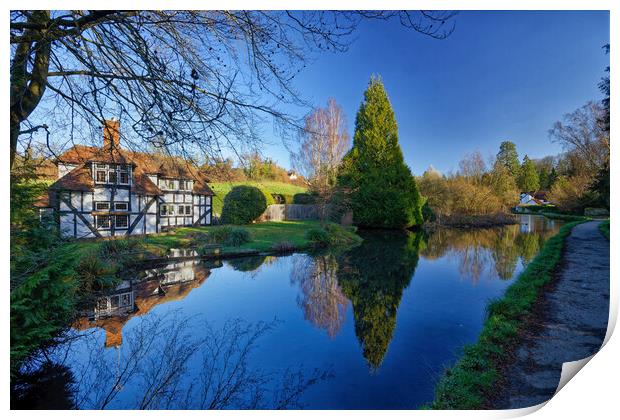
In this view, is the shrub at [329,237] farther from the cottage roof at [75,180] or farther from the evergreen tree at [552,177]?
the cottage roof at [75,180]

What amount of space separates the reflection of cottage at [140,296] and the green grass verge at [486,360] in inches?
114

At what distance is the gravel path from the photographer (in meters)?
1.71

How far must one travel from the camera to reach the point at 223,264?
593 centimetres

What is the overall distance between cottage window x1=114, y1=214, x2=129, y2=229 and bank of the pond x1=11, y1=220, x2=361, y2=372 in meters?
0.72

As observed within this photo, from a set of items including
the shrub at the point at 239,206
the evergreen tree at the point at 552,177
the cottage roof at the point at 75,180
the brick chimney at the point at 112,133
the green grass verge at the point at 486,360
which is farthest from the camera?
the shrub at the point at 239,206

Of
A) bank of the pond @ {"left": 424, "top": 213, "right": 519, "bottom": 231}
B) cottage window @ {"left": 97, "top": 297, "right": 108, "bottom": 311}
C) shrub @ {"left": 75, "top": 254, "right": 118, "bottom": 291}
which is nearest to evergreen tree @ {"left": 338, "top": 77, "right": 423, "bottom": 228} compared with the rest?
bank of the pond @ {"left": 424, "top": 213, "right": 519, "bottom": 231}

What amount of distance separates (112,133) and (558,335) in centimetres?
407

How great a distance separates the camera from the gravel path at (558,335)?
5.60ft

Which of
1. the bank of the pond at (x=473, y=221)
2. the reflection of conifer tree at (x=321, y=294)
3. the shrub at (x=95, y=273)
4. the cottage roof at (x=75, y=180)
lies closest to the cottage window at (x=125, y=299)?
the shrub at (x=95, y=273)

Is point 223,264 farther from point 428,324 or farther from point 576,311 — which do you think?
point 576,311

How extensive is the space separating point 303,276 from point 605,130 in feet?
14.7

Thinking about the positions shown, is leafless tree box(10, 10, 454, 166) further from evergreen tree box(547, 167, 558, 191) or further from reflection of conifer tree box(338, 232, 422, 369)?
evergreen tree box(547, 167, 558, 191)

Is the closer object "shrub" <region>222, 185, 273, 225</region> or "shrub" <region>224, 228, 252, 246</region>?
"shrub" <region>224, 228, 252, 246</region>
